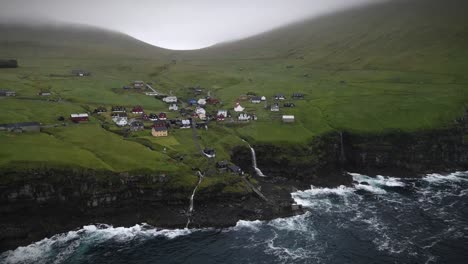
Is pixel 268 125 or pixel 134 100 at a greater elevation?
pixel 134 100

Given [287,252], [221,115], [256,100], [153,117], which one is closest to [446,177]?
[287,252]

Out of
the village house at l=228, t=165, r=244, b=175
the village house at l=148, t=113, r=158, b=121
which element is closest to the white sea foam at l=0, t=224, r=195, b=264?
the village house at l=228, t=165, r=244, b=175

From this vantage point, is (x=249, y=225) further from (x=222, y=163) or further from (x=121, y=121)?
(x=121, y=121)

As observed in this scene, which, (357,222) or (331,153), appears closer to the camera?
(357,222)

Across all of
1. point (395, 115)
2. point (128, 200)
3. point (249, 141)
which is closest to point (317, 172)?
point (249, 141)

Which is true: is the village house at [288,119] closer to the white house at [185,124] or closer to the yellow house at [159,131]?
the white house at [185,124]

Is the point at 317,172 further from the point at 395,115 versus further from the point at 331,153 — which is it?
the point at 395,115

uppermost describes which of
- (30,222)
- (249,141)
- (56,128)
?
(56,128)

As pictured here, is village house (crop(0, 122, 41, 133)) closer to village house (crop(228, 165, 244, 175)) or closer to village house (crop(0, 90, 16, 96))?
village house (crop(0, 90, 16, 96))
